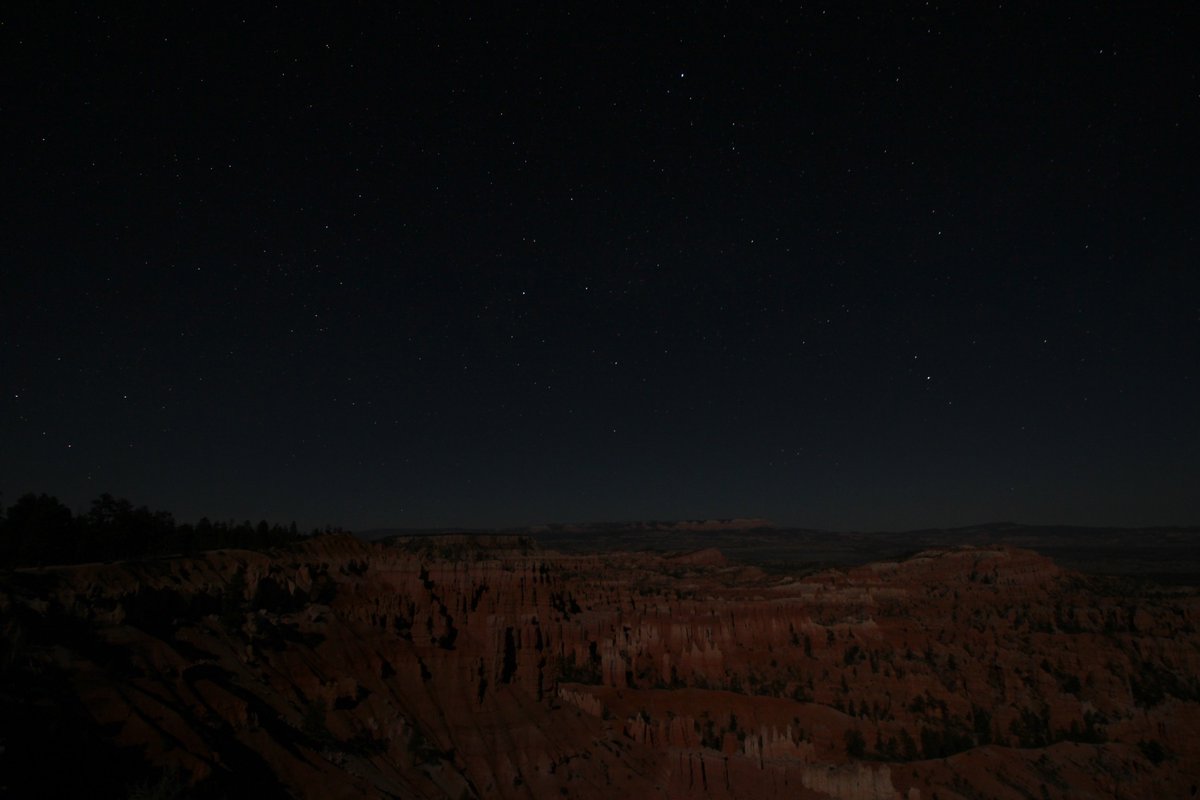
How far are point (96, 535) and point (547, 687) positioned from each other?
133 ft

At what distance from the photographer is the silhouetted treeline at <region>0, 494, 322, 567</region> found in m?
50.5

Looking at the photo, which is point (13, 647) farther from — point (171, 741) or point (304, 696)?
point (304, 696)

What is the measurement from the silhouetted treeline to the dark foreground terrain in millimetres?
13808

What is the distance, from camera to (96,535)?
5650 cm

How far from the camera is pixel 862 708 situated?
60.7 m

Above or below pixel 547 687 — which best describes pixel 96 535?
above

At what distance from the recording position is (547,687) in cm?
5188

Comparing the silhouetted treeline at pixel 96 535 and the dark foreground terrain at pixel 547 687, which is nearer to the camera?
the dark foreground terrain at pixel 547 687

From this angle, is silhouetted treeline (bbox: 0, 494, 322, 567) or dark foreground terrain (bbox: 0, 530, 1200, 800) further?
silhouetted treeline (bbox: 0, 494, 322, 567)

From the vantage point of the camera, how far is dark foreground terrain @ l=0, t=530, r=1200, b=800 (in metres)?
21.3

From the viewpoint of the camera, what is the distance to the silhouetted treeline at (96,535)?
50.5 m

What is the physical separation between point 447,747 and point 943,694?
4823cm

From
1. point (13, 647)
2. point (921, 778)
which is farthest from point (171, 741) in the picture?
point (921, 778)

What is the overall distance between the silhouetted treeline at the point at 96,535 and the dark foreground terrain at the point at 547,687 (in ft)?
45.3
